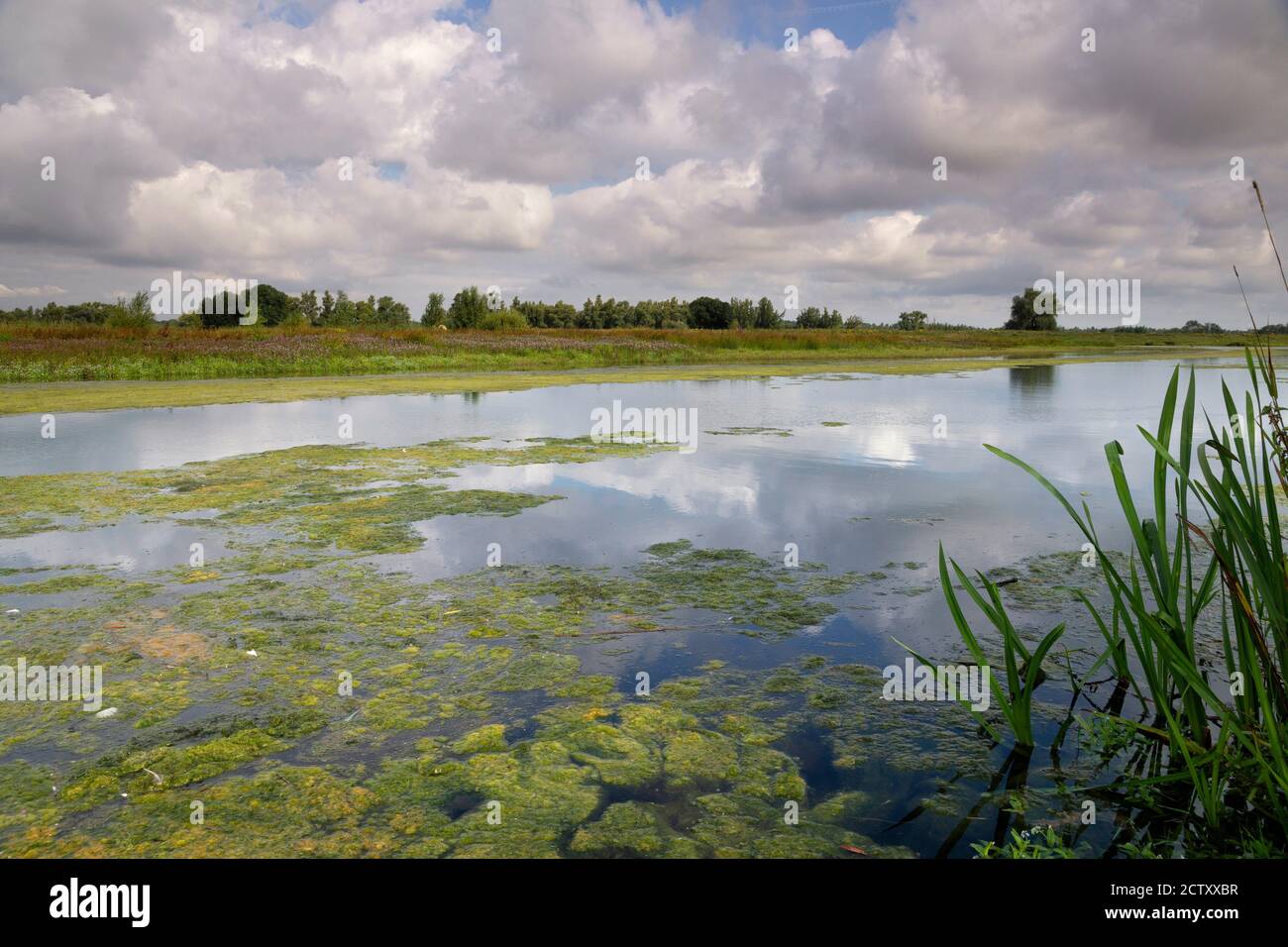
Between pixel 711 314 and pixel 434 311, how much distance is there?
33.0 m

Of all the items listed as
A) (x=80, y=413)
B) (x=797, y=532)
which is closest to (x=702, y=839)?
(x=797, y=532)

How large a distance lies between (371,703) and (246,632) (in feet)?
4.27

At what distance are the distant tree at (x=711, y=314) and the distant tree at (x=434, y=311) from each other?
31141 millimetres

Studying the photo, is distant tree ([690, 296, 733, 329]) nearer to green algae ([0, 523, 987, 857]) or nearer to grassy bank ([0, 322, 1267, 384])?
grassy bank ([0, 322, 1267, 384])

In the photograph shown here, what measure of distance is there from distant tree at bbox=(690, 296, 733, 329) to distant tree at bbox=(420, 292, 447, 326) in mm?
31141

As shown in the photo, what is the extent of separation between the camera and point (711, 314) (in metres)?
83.6

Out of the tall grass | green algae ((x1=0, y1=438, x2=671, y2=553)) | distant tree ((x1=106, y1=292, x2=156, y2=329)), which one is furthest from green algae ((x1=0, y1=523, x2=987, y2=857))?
distant tree ((x1=106, y1=292, x2=156, y2=329))

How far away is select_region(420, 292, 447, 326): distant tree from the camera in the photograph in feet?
193

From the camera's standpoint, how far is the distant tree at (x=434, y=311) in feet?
193

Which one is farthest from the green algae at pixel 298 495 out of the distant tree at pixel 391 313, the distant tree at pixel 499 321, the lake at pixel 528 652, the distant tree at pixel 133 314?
the distant tree at pixel 391 313

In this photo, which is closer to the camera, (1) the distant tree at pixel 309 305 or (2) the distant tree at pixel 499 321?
→ (2) the distant tree at pixel 499 321

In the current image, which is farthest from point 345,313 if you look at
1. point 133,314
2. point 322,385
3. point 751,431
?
point 751,431

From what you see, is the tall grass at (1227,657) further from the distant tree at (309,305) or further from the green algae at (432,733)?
the distant tree at (309,305)
